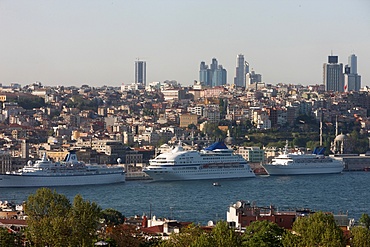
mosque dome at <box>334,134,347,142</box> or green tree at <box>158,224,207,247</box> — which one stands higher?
mosque dome at <box>334,134,347,142</box>

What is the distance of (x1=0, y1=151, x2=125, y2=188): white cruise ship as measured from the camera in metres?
27.3

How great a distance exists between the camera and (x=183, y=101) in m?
52.2

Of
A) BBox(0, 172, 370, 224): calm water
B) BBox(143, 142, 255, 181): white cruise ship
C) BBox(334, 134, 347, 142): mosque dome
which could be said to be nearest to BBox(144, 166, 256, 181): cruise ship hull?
BBox(143, 142, 255, 181): white cruise ship

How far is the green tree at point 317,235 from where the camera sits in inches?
447

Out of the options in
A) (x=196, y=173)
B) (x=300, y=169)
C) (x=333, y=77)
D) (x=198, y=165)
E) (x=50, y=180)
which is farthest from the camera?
(x=333, y=77)

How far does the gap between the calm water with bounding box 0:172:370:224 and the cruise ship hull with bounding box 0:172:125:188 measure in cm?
40

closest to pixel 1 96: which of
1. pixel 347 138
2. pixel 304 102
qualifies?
pixel 304 102

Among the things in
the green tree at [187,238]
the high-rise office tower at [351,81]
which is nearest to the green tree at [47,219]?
the green tree at [187,238]

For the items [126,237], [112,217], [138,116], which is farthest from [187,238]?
[138,116]

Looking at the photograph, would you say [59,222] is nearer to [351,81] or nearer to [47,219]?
[47,219]

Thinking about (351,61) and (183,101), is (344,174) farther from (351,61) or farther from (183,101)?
(351,61)

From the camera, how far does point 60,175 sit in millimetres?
27859

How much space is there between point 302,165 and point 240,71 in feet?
142

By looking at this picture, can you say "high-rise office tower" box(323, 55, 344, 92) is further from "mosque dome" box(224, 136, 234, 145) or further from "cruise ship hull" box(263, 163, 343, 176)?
"cruise ship hull" box(263, 163, 343, 176)
